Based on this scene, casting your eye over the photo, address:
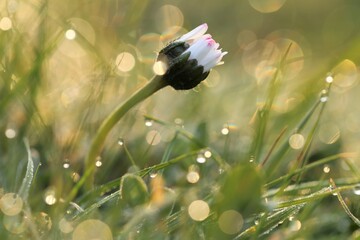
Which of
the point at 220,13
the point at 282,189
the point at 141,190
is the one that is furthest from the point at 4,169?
the point at 220,13

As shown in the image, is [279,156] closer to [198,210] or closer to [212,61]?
[212,61]

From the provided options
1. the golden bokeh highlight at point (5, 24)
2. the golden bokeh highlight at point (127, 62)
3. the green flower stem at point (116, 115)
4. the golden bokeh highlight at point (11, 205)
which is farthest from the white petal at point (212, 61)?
the golden bokeh highlight at point (127, 62)

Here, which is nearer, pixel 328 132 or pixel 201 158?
pixel 201 158

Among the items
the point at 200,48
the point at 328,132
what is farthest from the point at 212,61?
the point at 328,132

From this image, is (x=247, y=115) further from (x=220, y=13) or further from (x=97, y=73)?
(x=220, y=13)

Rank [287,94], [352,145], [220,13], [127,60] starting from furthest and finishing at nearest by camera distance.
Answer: [220,13], [287,94], [127,60], [352,145]

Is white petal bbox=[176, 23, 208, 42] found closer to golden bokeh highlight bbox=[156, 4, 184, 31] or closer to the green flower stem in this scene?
the green flower stem

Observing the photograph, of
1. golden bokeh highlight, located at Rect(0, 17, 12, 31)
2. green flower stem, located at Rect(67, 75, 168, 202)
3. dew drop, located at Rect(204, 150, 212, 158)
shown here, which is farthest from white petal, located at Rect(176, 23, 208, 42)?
golden bokeh highlight, located at Rect(0, 17, 12, 31)
